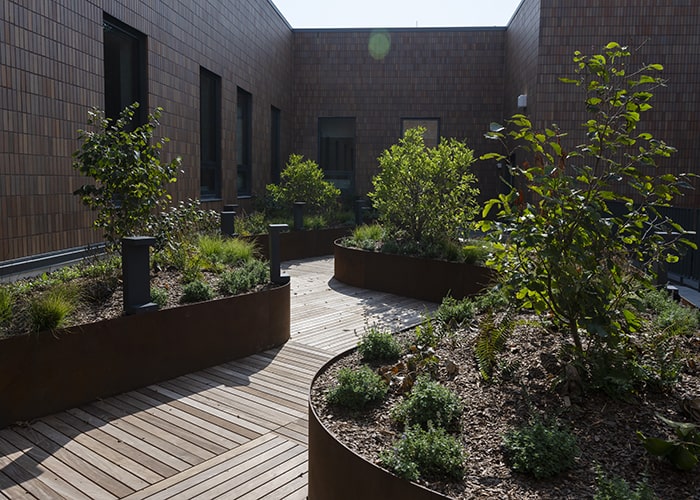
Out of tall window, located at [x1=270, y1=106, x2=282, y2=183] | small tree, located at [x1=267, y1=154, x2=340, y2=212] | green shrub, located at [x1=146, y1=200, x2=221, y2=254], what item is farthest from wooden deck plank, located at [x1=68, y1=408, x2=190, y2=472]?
tall window, located at [x1=270, y1=106, x2=282, y2=183]

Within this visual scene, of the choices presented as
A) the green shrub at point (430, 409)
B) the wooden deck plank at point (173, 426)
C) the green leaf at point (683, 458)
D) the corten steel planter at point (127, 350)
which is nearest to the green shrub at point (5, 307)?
the corten steel planter at point (127, 350)

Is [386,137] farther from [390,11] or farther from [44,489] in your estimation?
[44,489]

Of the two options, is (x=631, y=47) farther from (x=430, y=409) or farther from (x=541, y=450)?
(x=541, y=450)

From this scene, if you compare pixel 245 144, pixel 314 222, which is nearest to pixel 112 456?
pixel 314 222

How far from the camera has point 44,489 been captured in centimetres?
286

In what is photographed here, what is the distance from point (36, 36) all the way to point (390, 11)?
12.6 metres

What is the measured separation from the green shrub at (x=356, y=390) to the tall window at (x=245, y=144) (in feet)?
31.3

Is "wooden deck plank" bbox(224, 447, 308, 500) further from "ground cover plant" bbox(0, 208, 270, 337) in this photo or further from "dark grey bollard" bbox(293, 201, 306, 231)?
"dark grey bollard" bbox(293, 201, 306, 231)

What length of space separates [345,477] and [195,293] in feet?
8.86

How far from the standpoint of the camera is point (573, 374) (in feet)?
9.37

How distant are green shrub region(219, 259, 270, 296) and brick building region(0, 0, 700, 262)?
1989 millimetres

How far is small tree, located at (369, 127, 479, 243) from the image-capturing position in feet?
26.5

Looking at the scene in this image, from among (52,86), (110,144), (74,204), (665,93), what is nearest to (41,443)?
(110,144)

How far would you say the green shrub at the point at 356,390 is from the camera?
9.64 feet
